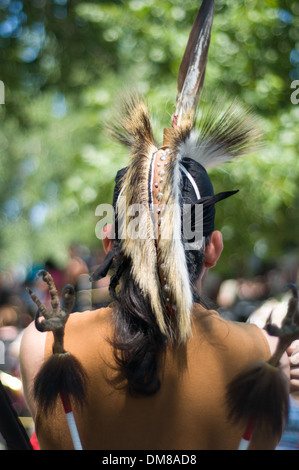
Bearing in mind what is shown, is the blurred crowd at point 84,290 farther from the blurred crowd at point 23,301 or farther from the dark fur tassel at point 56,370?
the dark fur tassel at point 56,370

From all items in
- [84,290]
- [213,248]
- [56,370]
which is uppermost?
[213,248]

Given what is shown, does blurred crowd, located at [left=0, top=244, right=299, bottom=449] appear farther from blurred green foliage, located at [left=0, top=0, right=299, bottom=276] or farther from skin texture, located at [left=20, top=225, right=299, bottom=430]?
skin texture, located at [left=20, top=225, right=299, bottom=430]

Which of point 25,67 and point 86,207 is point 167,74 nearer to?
point 86,207

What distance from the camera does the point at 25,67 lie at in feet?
22.1

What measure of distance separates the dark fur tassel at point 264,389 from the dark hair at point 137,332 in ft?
0.67

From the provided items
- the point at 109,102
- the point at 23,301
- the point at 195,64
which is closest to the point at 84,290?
the point at 23,301

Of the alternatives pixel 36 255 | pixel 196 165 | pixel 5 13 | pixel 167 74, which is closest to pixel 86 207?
pixel 167 74

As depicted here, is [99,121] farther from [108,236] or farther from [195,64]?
[108,236]

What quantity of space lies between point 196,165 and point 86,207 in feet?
10.6

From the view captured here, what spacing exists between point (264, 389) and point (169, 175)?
596 mm

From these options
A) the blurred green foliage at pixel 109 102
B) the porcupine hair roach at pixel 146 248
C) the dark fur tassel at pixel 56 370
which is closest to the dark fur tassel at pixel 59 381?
the dark fur tassel at pixel 56 370

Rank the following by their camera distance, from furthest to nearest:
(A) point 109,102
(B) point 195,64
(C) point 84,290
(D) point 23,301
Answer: (D) point 23,301, (A) point 109,102, (C) point 84,290, (B) point 195,64

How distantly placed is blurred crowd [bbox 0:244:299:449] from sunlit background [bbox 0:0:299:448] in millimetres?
34

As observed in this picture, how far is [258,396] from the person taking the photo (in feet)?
3.81
